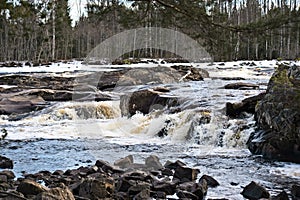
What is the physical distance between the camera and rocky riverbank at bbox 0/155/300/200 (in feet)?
18.1

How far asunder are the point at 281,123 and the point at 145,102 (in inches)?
244

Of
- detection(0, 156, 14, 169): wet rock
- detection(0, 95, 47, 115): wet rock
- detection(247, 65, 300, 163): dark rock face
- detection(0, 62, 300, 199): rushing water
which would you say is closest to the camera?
detection(0, 62, 300, 199): rushing water

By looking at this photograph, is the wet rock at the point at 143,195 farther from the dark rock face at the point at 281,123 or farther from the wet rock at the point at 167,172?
the dark rock face at the point at 281,123

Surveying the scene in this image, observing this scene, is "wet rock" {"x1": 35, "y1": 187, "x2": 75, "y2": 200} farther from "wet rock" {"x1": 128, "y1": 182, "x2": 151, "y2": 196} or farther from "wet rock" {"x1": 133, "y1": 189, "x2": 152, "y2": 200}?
"wet rock" {"x1": 128, "y1": 182, "x2": 151, "y2": 196}

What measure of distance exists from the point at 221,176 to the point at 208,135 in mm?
3286

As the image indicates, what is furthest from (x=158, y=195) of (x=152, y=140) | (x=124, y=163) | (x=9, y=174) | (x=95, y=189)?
(x=152, y=140)

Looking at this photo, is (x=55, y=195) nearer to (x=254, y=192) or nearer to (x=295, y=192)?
(x=254, y=192)

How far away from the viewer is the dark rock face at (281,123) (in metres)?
8.10

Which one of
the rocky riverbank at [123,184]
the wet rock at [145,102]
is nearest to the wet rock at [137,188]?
the rocky riverbank at [123,184]

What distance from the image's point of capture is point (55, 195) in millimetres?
4801

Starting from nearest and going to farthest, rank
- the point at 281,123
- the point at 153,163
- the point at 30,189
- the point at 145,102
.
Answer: the point at 30,189 → the point at 153,163 → the point at 281,123 → the point at 145,102

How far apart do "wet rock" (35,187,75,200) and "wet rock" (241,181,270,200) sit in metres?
2.26

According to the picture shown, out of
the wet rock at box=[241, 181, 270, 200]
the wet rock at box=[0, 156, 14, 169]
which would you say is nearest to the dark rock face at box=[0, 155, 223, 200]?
the wet rock at box=[241, 181, 270, 200]

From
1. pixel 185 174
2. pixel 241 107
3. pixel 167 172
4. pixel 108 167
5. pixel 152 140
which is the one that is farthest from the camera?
pixel 241 107
